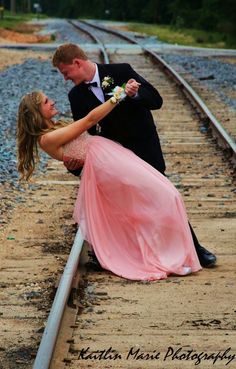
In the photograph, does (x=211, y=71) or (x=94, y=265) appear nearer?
(x=94, y=265)

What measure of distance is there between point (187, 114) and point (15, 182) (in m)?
6.10

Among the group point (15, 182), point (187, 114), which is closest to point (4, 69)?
point (187, 114)

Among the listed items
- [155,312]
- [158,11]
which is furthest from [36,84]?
[158,11]

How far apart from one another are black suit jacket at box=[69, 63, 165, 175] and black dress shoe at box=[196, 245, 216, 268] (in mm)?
741

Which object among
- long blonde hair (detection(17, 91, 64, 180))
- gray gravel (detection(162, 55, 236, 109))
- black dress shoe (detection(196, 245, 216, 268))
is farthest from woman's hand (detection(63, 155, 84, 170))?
gray gravel (detection(162, 55, 236, 109))

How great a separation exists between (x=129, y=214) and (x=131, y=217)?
0.08ft

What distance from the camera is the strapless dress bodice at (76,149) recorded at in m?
6.63

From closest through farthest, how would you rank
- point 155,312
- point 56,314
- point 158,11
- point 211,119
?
point 56,314 → point 155,312 → point 211,119 → point 158,11

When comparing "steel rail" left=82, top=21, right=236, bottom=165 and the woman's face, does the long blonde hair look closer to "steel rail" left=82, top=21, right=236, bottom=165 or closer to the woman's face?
the woman's face

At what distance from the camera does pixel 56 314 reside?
5422mm

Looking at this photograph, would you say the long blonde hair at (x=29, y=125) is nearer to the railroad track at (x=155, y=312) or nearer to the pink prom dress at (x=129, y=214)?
the pink prom dress at (x=129, y=214)

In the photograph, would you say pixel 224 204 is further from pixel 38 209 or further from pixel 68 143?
pixel 68 143

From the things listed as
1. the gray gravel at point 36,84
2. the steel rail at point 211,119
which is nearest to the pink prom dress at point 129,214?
the gray gravel at point 36,84

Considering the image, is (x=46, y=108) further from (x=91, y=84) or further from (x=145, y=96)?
(x=145, y=96)
